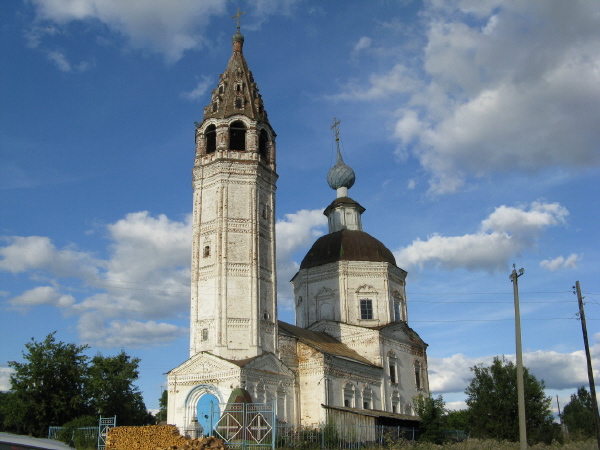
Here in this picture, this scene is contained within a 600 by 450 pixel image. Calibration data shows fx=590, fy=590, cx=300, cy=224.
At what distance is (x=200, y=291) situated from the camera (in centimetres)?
2700

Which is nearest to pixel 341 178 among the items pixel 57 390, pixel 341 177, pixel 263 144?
pixel 341 177

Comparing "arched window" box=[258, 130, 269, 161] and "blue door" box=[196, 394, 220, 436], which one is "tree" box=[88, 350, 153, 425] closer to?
"blue door" box=[196, 394, 220, 436]

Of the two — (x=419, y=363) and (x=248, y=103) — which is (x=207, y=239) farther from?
(x=419, y=363)

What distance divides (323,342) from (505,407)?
10.2 m

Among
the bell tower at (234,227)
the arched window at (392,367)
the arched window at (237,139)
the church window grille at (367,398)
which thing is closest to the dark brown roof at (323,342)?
the church window grille at (367,398)

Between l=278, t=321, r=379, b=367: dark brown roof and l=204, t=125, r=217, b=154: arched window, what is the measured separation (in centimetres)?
973

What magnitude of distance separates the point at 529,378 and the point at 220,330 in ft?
44.7

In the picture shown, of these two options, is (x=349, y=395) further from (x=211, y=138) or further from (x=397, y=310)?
(x=211, y=138)

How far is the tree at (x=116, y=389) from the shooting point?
1173 inches

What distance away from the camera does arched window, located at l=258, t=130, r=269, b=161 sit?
101ft

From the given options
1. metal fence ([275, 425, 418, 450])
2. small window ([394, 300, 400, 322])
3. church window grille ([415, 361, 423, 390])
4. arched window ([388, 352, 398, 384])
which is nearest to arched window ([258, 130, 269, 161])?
small window ([394, 300, 400, 322])

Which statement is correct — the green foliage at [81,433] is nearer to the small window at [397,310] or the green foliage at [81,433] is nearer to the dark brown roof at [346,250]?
the dark brown roof at [346,250]

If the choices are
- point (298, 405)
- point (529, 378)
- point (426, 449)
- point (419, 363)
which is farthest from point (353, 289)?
point (426, 449)

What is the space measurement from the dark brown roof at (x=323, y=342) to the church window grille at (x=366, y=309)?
98.8 inches
